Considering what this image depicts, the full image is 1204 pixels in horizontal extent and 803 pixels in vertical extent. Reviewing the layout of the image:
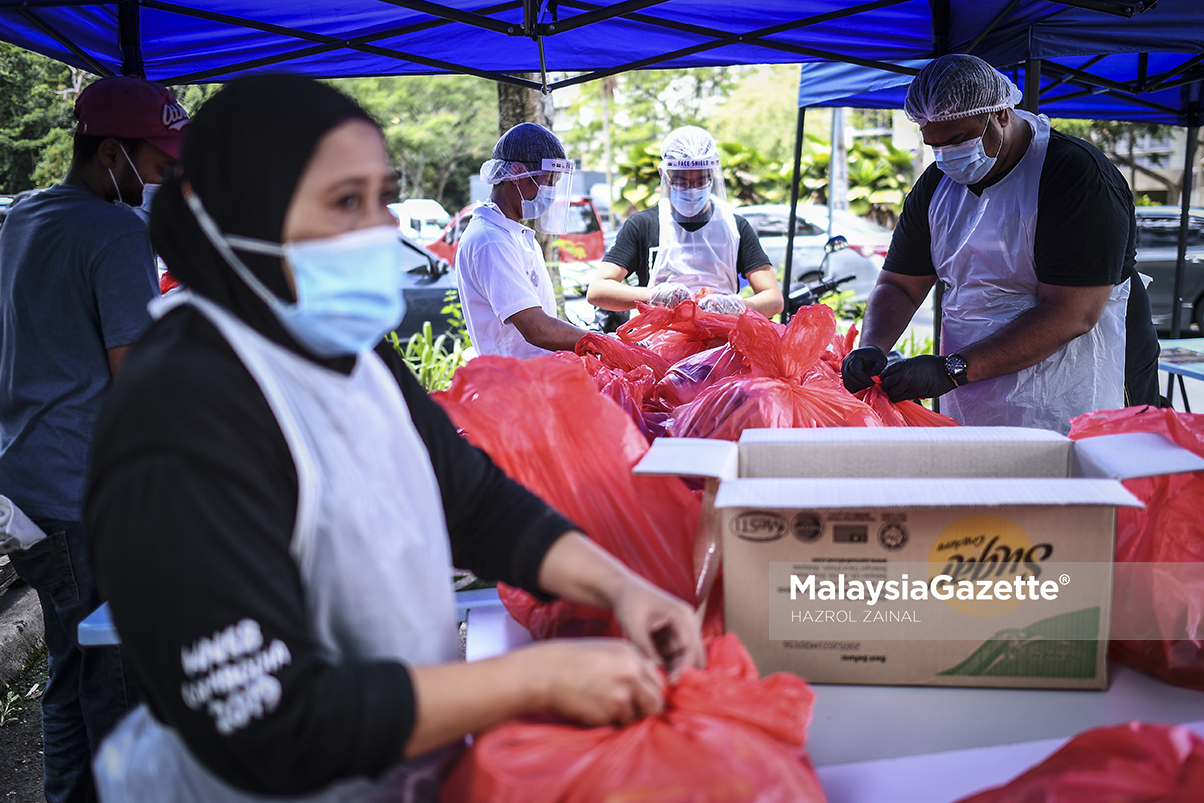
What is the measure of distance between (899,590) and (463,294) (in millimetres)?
2320

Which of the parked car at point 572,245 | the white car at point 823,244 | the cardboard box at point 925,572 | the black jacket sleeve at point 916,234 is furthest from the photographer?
the white car at point 823,244

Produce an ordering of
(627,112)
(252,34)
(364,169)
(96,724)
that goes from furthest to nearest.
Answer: (627,112), (252,34), (96,724), (364,169)

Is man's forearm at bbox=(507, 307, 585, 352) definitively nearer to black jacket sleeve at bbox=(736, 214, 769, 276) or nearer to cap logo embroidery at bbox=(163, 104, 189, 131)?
cap logo embroidery at bbox=(163, 104, 189, 131)

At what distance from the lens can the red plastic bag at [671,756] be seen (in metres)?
0.82

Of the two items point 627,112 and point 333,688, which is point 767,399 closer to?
point 333,688

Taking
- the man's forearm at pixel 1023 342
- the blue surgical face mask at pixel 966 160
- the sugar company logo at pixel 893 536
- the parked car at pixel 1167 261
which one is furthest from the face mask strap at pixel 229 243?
the parked car at pixel 1167 261

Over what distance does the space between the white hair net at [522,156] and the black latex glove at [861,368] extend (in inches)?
63.1

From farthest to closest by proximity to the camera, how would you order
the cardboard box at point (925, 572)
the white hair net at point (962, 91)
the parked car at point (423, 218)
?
1. the parked car at point (423, 218)
2. the white hair net at point (962, 91)
3. the cardboard box at point (925, 572)

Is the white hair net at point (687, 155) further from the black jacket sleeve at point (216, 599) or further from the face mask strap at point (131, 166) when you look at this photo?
the black jacket sleeve at point (216, 599)

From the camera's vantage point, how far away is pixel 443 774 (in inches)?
37.9

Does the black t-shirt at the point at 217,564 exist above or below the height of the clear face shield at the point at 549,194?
below

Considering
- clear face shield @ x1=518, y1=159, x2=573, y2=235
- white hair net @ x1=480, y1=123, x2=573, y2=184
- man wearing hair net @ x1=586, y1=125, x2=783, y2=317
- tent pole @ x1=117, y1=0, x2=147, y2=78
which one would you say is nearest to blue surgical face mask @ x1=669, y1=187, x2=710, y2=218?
man wearing hair net @ x1=586, y1=125, x2=783, y2=317

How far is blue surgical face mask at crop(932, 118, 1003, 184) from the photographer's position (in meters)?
2.53

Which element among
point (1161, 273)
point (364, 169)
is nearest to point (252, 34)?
point (364, 169)
